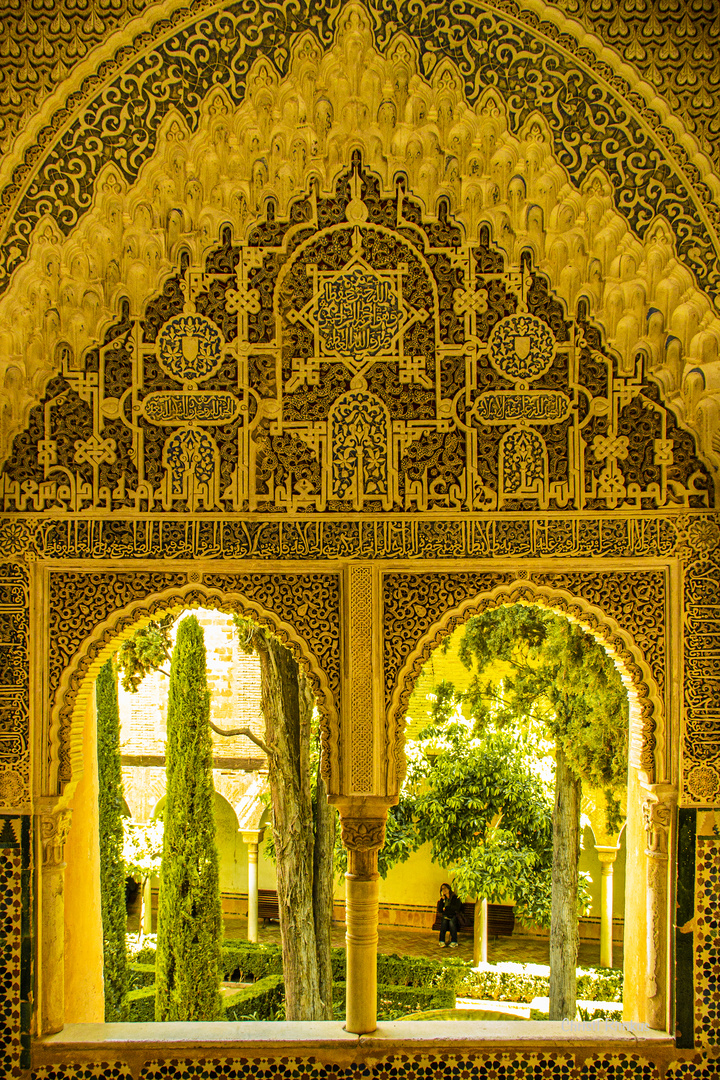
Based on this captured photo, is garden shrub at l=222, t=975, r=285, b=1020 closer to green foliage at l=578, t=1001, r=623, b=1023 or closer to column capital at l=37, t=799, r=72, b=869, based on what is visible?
green foliage at l=578, t=1001, r=623, b=1023

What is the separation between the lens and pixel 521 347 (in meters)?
4.15

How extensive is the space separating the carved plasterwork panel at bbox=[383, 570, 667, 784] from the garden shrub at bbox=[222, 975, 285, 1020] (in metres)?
6.90

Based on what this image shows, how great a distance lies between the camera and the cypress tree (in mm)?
8273

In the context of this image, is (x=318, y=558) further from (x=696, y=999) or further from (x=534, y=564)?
(x=696, y=999)

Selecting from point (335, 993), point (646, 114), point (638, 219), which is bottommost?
point (335, 993)

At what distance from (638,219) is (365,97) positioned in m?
1.39

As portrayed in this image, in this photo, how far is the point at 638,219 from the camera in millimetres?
4023

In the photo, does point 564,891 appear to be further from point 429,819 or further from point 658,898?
point 658,898

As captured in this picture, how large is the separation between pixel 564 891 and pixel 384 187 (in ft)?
21.0

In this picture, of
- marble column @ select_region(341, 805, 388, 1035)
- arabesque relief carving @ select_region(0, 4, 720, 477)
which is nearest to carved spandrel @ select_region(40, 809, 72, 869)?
marble column @ select_region(341, 805, 388, 1035)

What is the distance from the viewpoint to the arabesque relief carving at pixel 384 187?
4004 mm

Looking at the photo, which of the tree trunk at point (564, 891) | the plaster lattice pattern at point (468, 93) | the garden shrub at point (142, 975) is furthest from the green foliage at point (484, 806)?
the plaster lattice pattern at point (468, 93)

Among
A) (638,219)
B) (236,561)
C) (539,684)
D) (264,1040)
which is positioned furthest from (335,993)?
(638,219)

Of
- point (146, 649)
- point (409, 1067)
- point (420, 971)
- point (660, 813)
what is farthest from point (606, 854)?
point (409, 1067)
